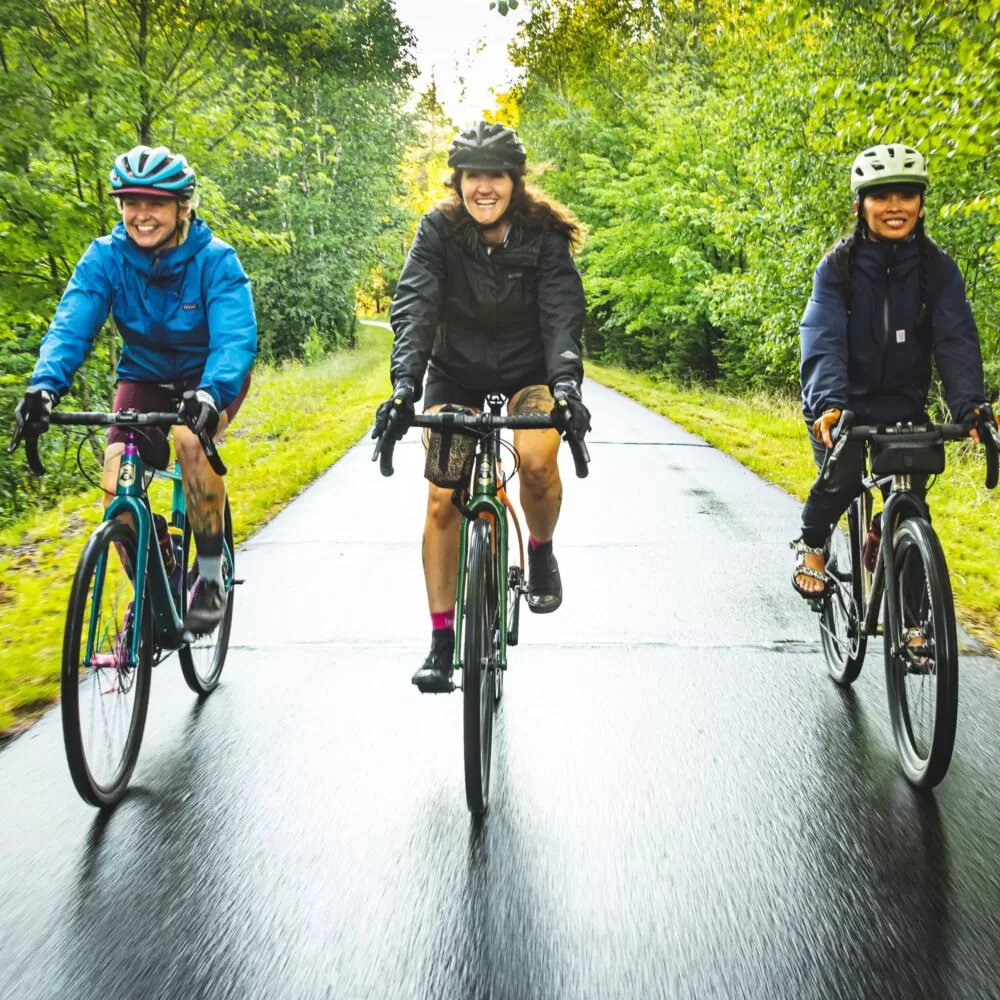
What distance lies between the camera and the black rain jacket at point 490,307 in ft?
11.1

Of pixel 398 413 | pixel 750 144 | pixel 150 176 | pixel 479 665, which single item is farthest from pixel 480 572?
pixel 750 144

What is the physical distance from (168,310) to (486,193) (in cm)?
141

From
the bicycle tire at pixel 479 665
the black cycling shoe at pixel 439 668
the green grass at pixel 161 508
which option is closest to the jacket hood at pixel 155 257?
the bicycle tire at pixel 479 665

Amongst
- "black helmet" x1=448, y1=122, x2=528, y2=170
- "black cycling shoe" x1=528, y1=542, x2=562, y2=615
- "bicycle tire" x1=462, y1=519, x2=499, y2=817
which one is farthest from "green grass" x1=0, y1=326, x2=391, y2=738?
"black helmet" x1=448, y1=122, x2=528, y2=170

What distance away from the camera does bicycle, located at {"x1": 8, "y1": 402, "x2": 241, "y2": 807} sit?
9.68ft

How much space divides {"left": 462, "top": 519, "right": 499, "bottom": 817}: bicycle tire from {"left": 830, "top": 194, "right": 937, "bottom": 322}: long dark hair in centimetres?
178

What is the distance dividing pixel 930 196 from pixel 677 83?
12.4m

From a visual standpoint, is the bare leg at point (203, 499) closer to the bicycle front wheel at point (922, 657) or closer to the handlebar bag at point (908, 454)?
the handlebar bag at point (908, 454)

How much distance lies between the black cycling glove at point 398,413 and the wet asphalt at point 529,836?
1289 mm

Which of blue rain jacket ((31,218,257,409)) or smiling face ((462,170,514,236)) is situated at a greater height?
smiling face ((462,170,514,236))

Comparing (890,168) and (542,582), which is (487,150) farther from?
(542,582)

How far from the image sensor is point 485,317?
11.8 ft

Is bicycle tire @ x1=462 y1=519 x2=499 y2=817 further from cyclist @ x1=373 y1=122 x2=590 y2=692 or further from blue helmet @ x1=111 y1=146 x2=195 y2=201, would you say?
blue helmet @ x1=111 y1=146 x2=195 y2=201

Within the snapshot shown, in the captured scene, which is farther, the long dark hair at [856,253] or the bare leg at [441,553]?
the long dark hair at [856,253]
